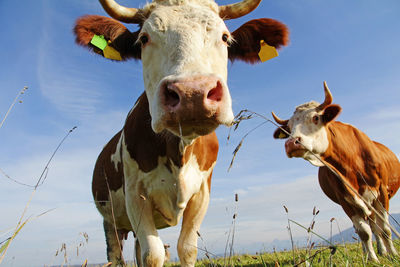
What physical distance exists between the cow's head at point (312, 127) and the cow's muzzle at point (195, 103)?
5.16m

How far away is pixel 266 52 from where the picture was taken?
5.07 meters

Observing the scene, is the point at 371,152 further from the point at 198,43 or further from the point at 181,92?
the point at 181,92

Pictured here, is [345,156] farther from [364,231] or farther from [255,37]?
[255,37]

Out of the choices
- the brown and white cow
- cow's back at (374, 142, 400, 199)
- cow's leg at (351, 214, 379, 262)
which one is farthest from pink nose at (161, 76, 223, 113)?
cow's back at (374, 142, 400, 199)

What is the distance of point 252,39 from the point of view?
4.91 m

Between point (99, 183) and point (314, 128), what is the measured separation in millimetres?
5166

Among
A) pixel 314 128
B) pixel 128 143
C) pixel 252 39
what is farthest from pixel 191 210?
pixel 314 128

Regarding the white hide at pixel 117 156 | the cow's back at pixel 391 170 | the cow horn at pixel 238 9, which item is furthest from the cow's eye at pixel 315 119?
the white hide at pixel 117 156

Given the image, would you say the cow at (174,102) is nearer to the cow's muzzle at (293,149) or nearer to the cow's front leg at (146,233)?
the cow's front leg at (146,233)

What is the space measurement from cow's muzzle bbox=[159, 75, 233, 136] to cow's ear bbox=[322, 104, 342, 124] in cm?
574

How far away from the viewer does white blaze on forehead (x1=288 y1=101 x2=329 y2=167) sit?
7735 mm

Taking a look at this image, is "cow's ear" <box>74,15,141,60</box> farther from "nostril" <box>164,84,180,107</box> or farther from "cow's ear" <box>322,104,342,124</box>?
"cow's ear" <box>322,104,342,124</box>

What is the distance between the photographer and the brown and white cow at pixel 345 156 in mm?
6977

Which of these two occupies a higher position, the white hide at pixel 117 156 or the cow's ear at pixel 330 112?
the cow's ear at pixel 330 112
